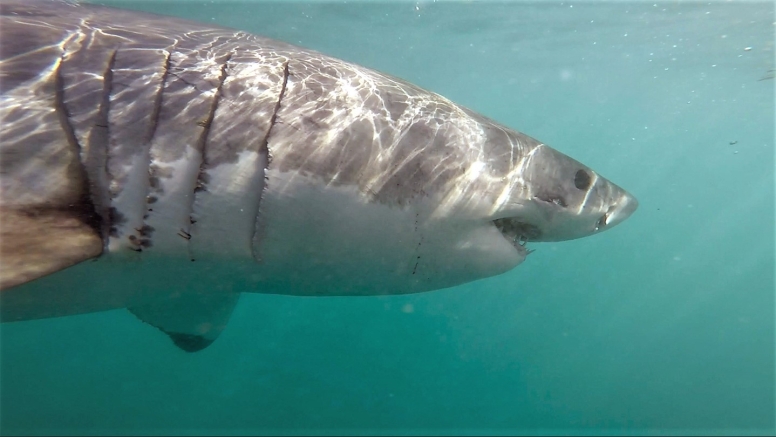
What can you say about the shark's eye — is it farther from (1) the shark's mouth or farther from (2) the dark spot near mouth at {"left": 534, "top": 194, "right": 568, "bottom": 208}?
(1) the shark's mouth

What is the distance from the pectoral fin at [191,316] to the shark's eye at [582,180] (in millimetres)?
3300

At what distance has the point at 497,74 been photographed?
3178 centimetres

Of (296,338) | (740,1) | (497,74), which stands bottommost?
(296,338)

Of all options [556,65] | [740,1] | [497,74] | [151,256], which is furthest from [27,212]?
[497,74]

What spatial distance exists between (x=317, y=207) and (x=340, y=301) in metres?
23.8

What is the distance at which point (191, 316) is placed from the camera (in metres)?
4.84

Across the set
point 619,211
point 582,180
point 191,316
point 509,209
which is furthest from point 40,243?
point 191,316

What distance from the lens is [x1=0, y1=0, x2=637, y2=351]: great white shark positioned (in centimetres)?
216

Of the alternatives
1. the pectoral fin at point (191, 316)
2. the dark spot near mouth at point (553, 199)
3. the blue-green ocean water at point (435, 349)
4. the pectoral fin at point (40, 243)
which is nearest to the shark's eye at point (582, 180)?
the dark spot near mouth at point (553, 199)

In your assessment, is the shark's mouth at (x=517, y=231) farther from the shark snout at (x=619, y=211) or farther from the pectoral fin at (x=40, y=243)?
the pectoral fin at (x=40, y=243)

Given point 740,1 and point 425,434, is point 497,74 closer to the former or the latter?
point 740,1

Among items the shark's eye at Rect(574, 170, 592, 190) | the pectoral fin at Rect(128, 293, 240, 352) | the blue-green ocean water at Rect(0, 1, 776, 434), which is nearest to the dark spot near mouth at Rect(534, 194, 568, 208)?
the shark's eye at Rect(574, 170, 592, 190)

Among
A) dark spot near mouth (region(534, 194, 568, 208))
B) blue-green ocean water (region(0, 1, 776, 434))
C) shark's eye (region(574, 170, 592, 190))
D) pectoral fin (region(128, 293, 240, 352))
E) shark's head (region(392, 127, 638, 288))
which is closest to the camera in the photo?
shark's head (region(392, 127, 638, 288))

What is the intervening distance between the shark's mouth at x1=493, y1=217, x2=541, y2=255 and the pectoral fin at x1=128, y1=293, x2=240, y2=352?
291 centimetres
